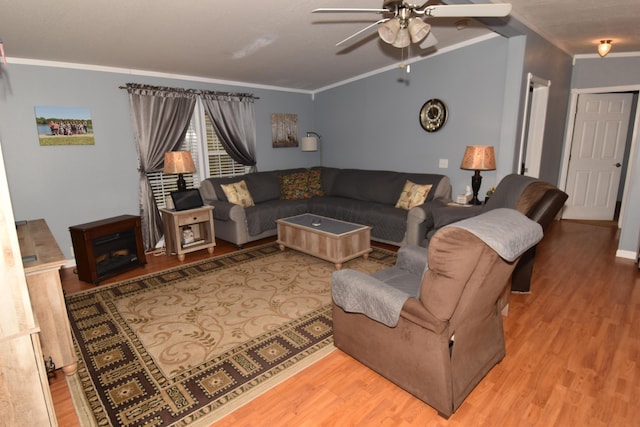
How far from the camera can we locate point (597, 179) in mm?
5508

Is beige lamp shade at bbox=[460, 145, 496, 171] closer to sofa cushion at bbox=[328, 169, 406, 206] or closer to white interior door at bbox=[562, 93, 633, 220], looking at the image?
sofa cushion at bbox=[328, 169, 406, 206]

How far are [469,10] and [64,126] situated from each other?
169 inches

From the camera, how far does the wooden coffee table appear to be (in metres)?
3.75

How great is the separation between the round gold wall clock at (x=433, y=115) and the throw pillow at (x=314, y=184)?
6.45 ft

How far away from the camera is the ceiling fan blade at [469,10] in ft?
6.36

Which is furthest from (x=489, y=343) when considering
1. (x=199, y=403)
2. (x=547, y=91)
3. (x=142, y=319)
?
(x=547, y=91)

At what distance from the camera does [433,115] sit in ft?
15.3

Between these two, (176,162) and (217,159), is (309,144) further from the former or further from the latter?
(176,162)

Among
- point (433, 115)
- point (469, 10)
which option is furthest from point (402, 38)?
point (433, 115)

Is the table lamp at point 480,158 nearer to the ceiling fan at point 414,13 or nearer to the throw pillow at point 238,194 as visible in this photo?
the ceiling fan at point 414,13

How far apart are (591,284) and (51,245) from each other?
460cm

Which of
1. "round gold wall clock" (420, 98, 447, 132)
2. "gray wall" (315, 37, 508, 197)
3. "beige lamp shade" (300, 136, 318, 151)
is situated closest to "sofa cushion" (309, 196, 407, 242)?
"gray wall" (315, 37, 508, 197)

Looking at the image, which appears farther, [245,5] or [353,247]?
[353,247]

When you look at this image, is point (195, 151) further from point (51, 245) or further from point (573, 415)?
point (573, 415)
